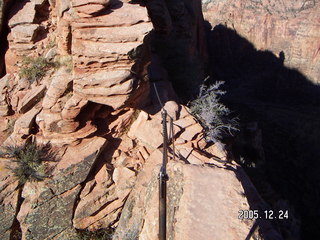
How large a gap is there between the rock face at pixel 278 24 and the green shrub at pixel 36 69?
34.6 m

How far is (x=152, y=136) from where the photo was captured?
23.9 ft

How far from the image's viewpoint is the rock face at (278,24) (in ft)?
119

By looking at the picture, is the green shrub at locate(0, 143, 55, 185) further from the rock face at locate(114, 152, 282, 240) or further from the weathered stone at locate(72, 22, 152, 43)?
the weathered stone at locate(72, 22, 152, 43)

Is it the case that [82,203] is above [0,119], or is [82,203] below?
below

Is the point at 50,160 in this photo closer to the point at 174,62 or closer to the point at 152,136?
the point at 152,136

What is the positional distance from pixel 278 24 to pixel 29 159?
4294cm

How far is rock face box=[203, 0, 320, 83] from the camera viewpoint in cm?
3638

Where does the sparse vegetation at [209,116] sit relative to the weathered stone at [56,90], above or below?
below

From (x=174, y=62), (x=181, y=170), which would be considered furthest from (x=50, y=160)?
(x=174, y=62)

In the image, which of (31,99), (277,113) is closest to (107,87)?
(31,99)

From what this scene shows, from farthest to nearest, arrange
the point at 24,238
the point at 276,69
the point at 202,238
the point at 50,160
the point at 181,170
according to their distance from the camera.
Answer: the point at 276,69, the point at 50,160, the point at 24,238, the point at 181,170, the point at 202,238

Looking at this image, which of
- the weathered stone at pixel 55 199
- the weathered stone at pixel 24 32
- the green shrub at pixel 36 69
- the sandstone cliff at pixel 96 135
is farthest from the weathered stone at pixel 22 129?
the weathered stone at pixel 24 32

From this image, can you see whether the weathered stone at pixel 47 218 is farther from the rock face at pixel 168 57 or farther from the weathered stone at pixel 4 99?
the rock face at pixel 168 57

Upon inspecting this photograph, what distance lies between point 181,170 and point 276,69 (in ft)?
117
